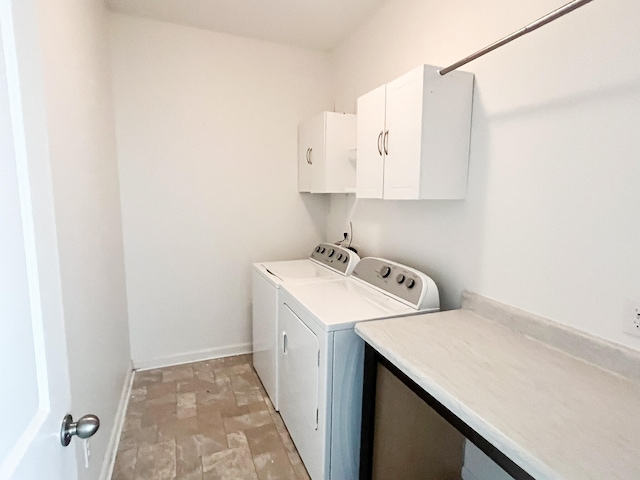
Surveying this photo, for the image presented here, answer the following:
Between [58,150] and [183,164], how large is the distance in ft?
5.14

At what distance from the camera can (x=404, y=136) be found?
5.63 feet

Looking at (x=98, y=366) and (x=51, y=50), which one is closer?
(x=51, y=50)

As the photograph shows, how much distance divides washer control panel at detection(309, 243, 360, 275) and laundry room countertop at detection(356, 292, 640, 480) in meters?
0.86

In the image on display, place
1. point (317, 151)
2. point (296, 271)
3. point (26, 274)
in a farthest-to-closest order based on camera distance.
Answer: point (317, 151) → point (296, 271) → point (26, 274)

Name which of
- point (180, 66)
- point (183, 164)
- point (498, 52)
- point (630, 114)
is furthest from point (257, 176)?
point (630, 114)

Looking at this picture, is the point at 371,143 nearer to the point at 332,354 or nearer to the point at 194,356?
the point at 332,354

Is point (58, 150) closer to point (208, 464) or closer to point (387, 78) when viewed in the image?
point (208, 464)

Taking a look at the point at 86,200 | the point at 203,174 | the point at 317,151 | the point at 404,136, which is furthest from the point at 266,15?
the point at 86,200

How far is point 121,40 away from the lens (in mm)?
2498

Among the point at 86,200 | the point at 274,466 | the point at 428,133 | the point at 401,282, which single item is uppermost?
the point at 428,133

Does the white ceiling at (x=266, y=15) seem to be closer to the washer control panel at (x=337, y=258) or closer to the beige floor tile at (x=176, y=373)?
the washer control panel at (x=337, y=258)

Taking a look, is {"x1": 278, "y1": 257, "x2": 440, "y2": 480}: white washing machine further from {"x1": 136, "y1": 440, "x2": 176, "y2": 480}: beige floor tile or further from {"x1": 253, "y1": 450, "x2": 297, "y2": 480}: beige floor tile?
{"x1": 136, "y1": 440, "x2": 176, "y2": 480}: beige floor tile

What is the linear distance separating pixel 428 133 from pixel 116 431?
7.76ft

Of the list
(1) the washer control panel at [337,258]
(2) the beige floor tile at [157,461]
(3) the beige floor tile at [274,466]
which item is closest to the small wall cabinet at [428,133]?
(1) the washer control panel at [337,258]
